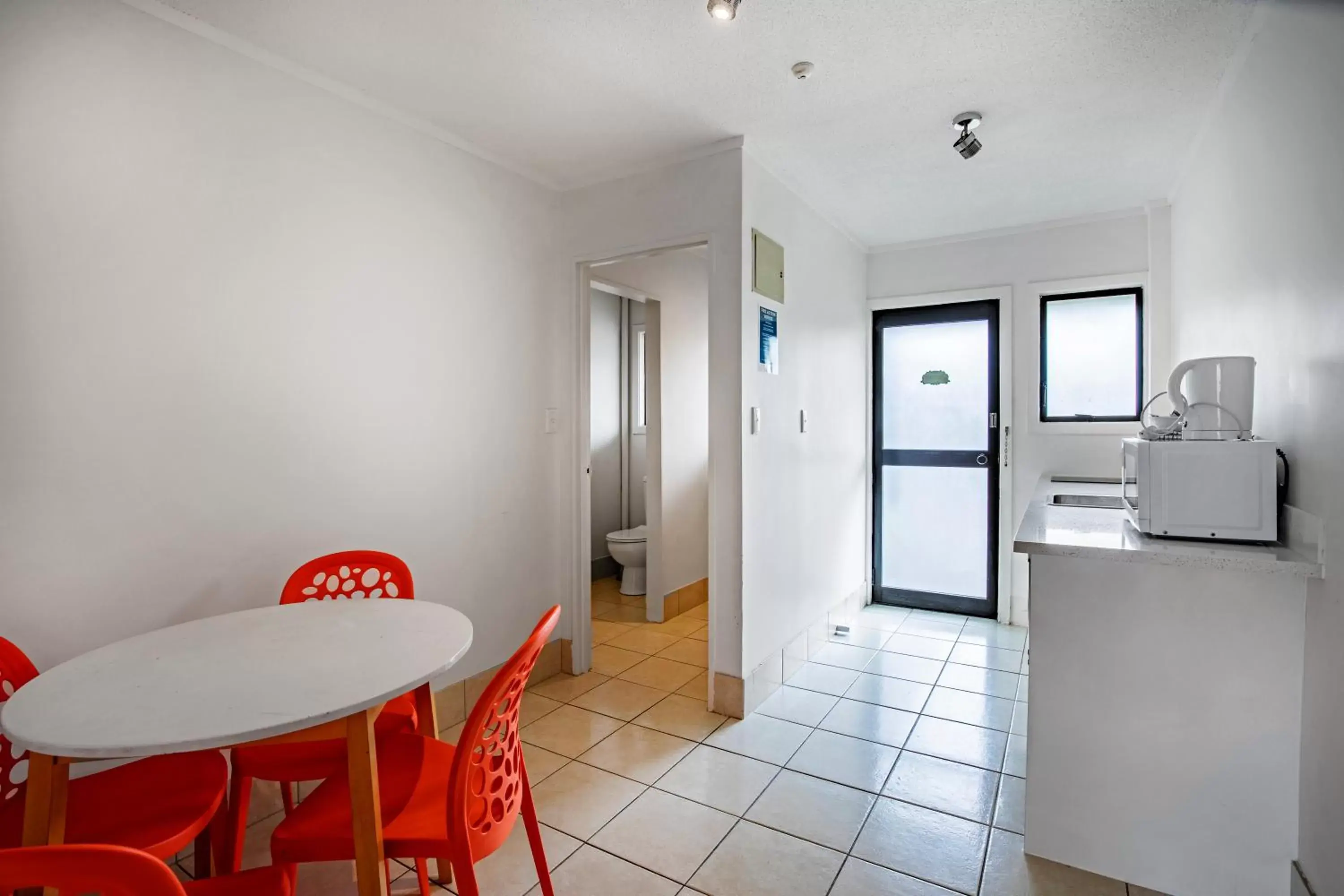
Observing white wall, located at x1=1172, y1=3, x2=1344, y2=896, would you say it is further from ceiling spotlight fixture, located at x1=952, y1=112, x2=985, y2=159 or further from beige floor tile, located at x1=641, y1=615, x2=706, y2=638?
beige floor tile, located at x1=641, y1=615, x2=706, y2=638

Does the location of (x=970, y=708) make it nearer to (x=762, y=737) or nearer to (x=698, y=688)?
(x=762, y=737)

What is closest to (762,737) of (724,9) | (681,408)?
(681,408)

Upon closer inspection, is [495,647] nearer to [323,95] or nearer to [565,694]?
[565,694]

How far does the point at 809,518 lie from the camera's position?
3.65 m

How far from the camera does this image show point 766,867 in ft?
6.35

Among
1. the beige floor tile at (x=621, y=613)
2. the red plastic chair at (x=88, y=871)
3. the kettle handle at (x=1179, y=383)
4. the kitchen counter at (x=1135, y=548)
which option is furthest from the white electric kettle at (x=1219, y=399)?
the beige floor tile at (x=621, y=613)

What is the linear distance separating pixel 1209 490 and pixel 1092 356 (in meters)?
2.56

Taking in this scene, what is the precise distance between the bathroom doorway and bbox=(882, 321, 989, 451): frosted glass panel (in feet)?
4.28

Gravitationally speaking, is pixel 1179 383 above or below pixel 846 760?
above

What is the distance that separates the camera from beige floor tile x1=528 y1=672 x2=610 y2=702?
10.4 ft

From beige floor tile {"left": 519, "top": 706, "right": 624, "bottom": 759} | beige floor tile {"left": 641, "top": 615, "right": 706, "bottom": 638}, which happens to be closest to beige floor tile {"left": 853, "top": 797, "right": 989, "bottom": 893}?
beige floor tile {"left": 519, "top": 706, "right": 624, "bottom": 759}

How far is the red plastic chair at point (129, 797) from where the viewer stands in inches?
53.1

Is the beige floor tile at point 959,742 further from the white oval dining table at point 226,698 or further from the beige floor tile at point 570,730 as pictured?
the white oval dining table at point 226,698

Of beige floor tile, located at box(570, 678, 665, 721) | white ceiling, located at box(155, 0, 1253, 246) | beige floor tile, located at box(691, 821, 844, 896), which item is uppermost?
white ceiling, located at box(155, 0, 1253, 246)
